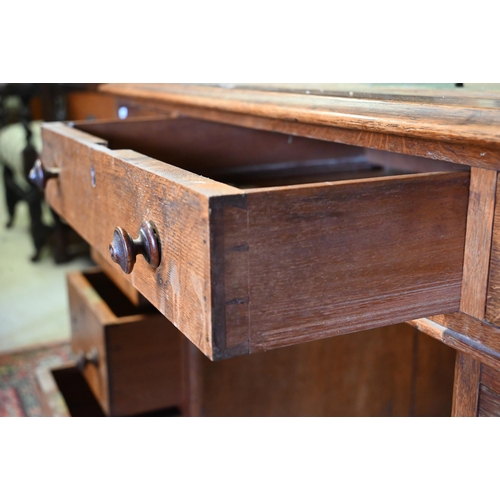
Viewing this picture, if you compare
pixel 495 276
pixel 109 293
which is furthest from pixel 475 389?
pixel 109 293

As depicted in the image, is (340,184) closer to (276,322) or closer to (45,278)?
(276,322)

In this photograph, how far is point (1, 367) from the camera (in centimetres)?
160

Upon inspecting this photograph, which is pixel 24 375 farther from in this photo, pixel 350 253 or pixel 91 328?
pixel 350 253

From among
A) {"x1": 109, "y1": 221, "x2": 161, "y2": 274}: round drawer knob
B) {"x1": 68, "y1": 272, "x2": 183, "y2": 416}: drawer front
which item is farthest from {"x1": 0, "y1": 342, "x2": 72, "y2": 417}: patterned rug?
{"x1": 109, "y1": 221, "x2": 161, "y2": 274}: round drawer knob

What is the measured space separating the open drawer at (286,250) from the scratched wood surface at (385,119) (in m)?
0.03

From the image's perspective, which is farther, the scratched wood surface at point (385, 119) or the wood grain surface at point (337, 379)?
the wood grain surface at point (337, 379)

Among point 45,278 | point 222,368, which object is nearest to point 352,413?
point 222,368

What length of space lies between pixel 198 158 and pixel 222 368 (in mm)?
296

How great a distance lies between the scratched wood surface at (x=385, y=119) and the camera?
1.55 feet

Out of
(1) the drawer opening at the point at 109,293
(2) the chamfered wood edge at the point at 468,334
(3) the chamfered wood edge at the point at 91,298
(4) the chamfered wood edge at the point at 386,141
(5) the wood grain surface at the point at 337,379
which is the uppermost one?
(4) the chamfered wood edge at the point at 386,141

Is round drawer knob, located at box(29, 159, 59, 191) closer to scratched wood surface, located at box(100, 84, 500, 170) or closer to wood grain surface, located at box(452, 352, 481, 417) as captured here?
scratched wood surface, located at box(100, 84, 500, 170)

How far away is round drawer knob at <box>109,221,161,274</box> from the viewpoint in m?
0.50

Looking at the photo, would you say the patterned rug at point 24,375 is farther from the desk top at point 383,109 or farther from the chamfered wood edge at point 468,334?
the chamfered wood edge at point 468,334

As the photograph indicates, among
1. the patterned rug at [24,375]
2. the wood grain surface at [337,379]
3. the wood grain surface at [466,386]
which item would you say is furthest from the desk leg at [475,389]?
the patterned rug at [24,375]
